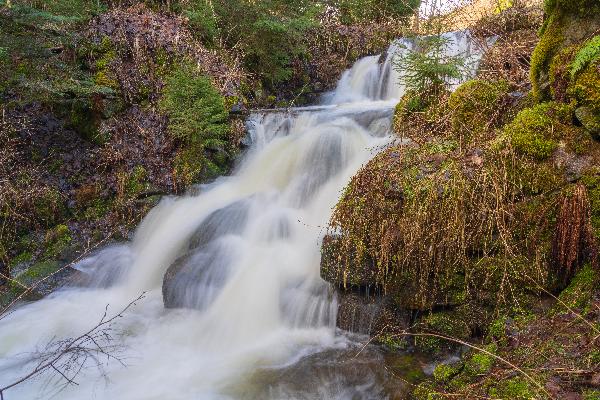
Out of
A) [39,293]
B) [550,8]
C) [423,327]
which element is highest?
[550,8]

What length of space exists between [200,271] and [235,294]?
2.00 feet

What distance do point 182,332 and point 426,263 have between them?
9.64ft

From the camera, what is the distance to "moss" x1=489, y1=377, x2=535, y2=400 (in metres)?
2.55

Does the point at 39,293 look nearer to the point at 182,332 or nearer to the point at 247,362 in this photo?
the point at 182,332

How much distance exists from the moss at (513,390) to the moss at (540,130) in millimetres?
2140

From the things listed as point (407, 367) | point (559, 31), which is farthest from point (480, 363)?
point (559, 31)

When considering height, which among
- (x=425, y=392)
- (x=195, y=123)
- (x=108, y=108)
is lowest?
(x=425, y=392)

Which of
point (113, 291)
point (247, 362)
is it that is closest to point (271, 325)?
point (247, 362)

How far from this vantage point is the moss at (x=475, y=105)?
483 cm

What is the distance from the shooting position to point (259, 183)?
7664 millimetres

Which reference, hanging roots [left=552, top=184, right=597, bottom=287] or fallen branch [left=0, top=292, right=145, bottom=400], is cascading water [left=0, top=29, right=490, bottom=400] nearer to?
fallen branch [left=0, top=292, right=145, bottom=400]

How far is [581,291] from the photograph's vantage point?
10.9 ft

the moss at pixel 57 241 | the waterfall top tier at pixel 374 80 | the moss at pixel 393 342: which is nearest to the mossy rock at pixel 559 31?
the moss at pixel 393 342

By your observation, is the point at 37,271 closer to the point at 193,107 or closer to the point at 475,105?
the point at 193,107
